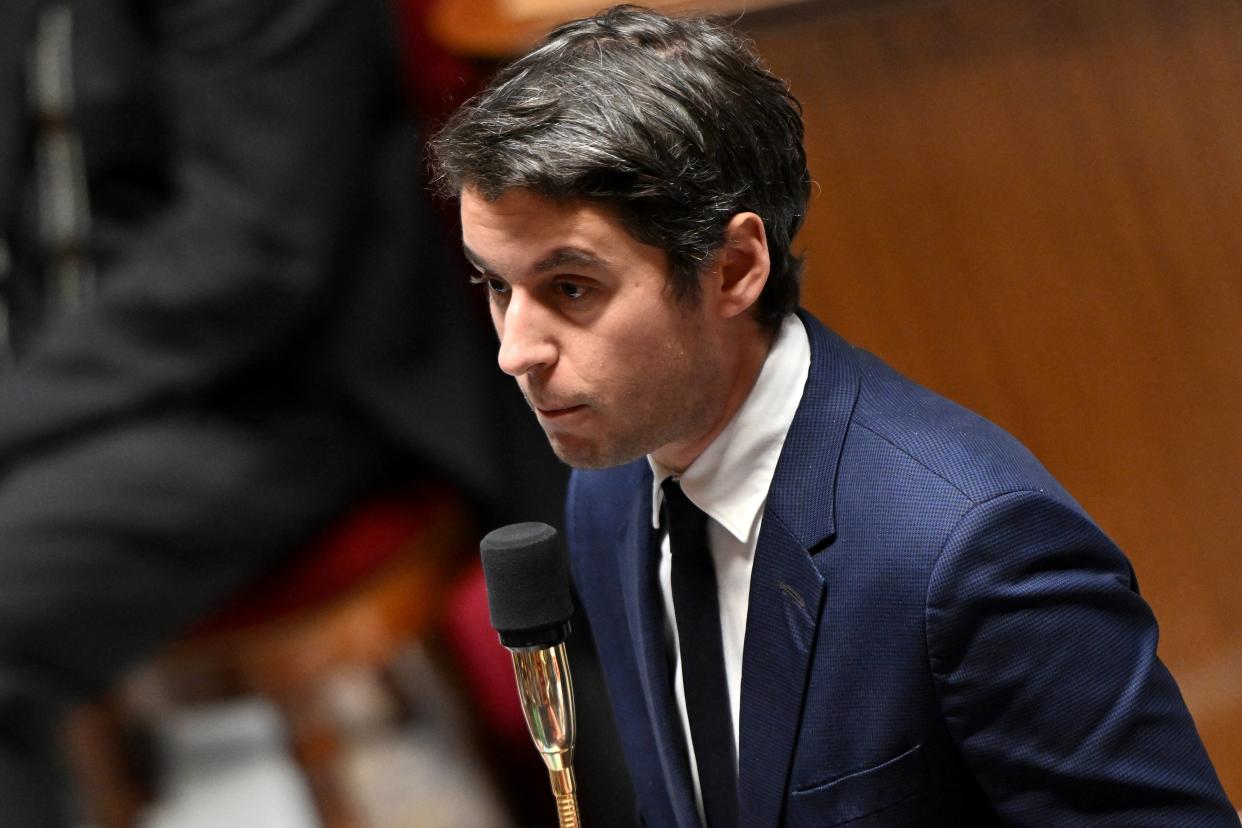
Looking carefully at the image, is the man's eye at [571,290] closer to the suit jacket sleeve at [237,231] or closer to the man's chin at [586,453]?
the man's chin at [586,453]

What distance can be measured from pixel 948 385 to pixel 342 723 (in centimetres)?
107

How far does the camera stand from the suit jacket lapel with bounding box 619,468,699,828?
0.96m

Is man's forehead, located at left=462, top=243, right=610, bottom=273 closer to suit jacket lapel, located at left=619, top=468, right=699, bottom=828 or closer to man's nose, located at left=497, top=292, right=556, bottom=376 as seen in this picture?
man's nose, located at left=497, top=292, right=556, bottom=376

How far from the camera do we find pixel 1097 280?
1391 millimetres

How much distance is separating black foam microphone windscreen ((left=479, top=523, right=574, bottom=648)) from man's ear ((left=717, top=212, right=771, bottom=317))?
0.16 metres

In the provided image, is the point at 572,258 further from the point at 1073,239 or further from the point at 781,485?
the point at 1073,239

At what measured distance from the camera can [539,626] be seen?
2.60ft

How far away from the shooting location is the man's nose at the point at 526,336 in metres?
0.83

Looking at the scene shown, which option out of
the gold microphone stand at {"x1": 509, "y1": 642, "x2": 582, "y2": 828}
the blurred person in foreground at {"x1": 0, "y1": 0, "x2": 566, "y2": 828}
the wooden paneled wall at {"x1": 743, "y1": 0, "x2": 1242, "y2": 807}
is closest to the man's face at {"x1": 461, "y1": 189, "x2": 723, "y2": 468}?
the gold microphone stand at {"x1": 509, "y1": 642, "x2": 582, "y2": 828}

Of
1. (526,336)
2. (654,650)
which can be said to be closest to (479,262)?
(526,336)

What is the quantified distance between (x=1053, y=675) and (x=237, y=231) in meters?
1.25

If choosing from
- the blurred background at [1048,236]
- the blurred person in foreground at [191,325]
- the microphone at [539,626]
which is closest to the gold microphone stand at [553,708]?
the microphone at [539,626]

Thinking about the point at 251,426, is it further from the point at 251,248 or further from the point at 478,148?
the point at 478,148

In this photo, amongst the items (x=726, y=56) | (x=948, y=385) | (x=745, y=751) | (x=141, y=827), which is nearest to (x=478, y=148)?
(x=726, y=56)
